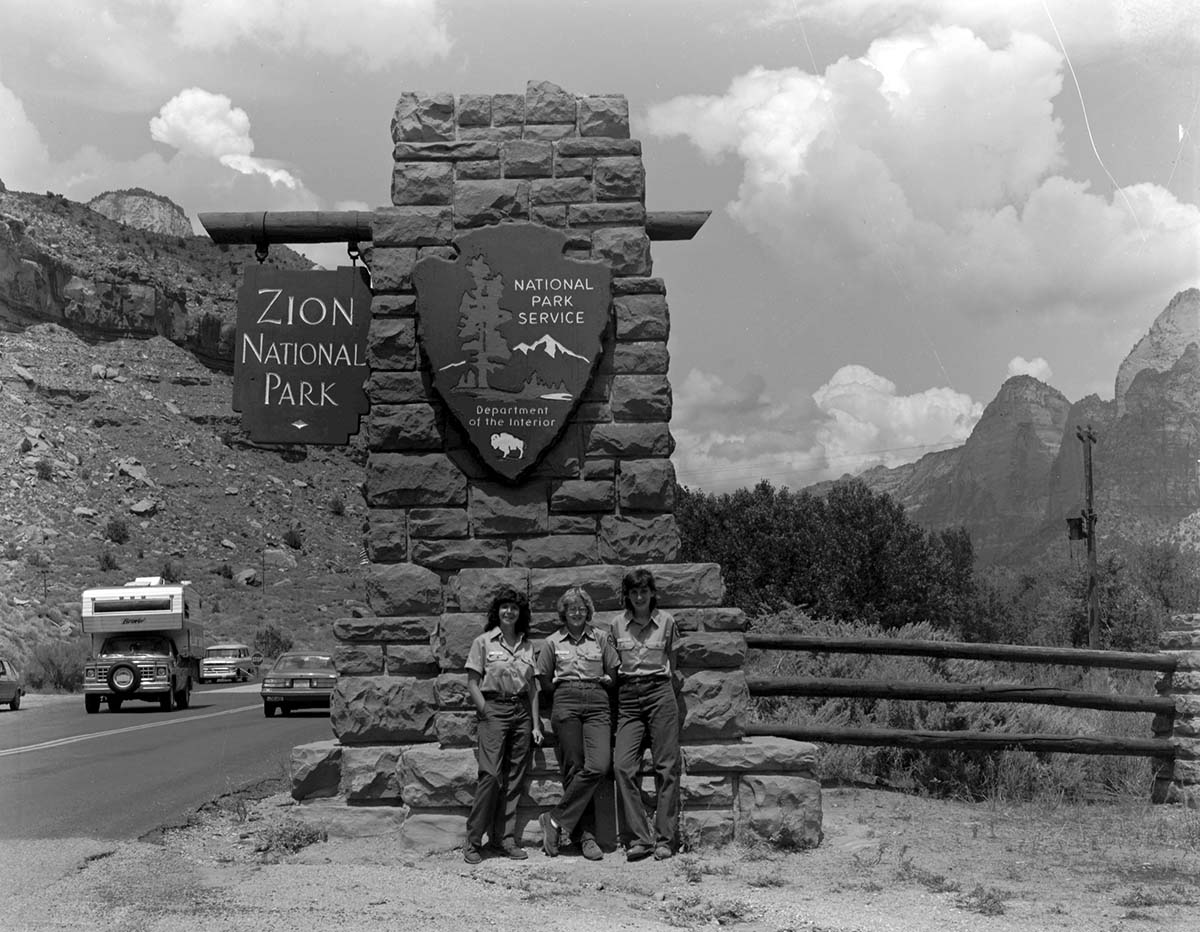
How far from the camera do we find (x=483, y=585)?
7.95 metres

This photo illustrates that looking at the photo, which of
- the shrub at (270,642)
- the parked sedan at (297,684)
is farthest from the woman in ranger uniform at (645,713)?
the shrub at (270,642)

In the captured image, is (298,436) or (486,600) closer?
(486,600)

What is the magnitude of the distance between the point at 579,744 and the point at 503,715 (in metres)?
0.51

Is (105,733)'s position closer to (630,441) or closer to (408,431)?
(408,431)

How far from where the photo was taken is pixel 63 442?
209 feet

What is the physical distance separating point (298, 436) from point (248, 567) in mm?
58787

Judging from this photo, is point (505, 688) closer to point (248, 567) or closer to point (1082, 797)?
point (1082, 797)

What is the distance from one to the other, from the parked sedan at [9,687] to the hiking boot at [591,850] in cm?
2480

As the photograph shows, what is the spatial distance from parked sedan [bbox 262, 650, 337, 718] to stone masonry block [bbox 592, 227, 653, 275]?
18.1 m

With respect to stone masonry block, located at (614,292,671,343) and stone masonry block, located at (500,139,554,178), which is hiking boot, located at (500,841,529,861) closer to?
stone masonry block, located at (614,292,671,343)

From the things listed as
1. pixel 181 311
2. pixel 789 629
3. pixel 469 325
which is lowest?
pixel 789 629

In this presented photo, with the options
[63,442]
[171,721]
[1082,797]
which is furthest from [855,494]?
[63,442]

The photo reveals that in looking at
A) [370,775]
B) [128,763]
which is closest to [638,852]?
[370,775]

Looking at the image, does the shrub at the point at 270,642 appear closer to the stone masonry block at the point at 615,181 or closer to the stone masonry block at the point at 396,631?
the stone masonry block at the point at 396,631
